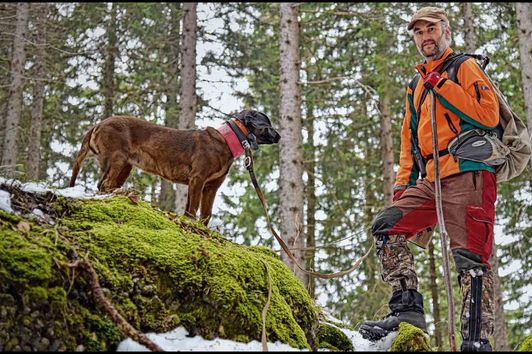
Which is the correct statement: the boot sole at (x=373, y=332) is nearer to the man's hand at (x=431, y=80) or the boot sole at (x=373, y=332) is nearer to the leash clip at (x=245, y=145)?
the man's hand at (x=431, y=80)

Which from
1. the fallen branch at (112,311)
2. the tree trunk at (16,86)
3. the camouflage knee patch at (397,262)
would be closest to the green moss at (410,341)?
the camouflage knee patch at (397,262)

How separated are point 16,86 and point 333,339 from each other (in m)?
12.7

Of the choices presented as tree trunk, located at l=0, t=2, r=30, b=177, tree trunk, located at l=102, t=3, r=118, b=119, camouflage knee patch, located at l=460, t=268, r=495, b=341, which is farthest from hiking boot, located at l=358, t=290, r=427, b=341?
tree trunk, located at l=102, t=3, r=118, b=119

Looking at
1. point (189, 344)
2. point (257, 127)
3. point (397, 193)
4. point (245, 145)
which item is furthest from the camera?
point (257, 127)

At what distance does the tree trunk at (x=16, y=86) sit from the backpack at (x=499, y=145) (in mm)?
11903

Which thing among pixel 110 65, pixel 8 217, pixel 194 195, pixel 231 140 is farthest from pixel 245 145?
pixel 110 65

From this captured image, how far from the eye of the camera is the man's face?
15.0ft

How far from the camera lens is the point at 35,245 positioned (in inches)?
112

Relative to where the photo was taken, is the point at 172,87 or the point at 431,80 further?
→ the point at 172,87

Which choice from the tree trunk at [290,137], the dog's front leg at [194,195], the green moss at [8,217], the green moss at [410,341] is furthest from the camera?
the tree trunk at [290,137]

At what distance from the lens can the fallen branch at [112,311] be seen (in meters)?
2.56

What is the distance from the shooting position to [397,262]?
4.33m

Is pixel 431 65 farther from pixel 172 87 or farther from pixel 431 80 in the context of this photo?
pixel 172 87

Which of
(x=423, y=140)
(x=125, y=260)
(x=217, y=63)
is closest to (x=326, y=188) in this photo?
(x=217, y=63)
